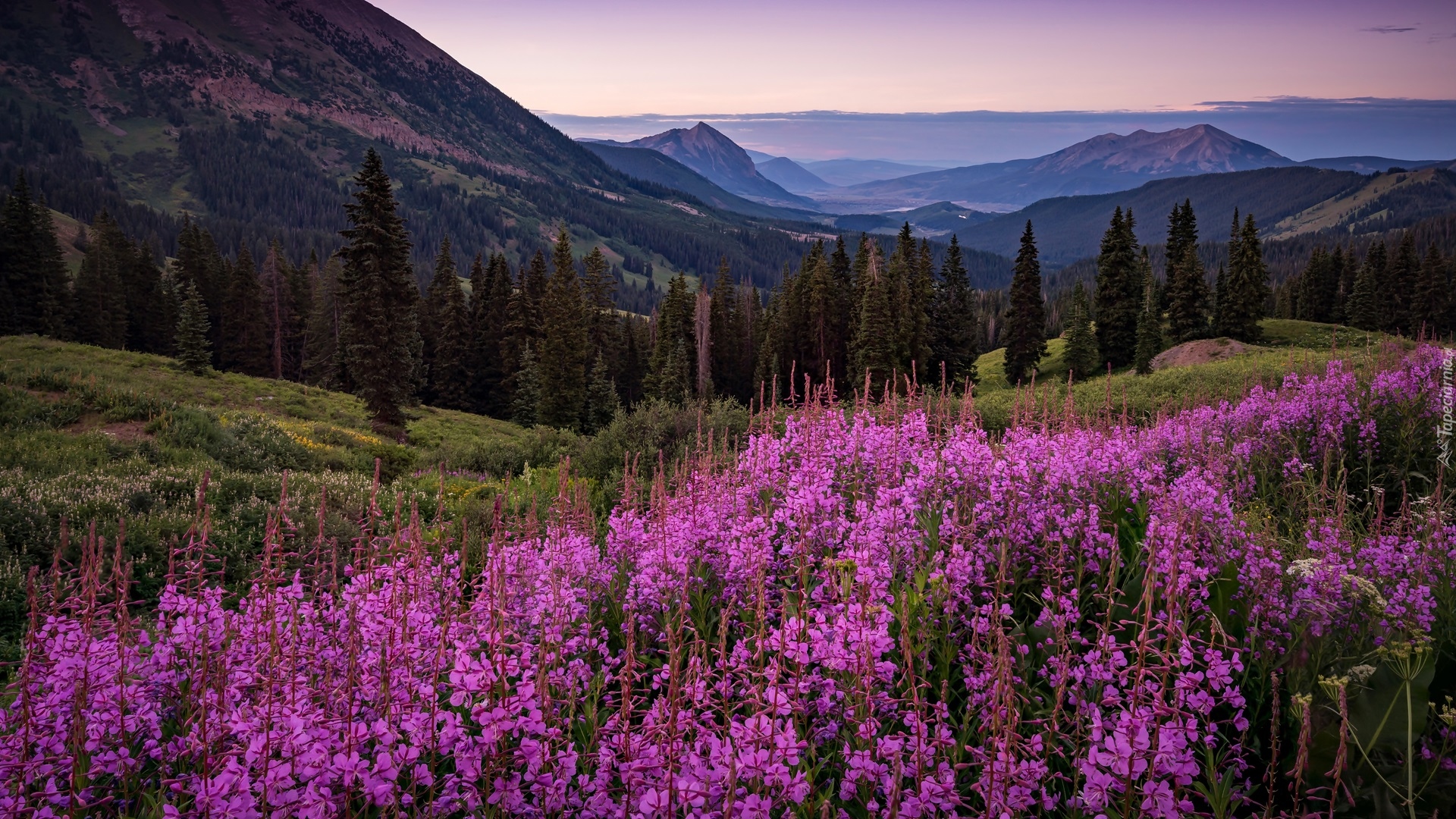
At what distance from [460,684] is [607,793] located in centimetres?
76

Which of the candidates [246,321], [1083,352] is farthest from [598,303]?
[1083,352]

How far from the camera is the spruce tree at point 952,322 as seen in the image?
200 feet

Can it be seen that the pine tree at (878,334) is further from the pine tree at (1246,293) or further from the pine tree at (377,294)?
the pine tree at (1246,293)

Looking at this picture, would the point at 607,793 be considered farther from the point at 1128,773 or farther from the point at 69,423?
the point at 69,423

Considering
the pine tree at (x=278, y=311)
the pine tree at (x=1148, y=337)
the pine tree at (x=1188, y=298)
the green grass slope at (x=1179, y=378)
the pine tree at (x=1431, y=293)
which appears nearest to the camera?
the green grass slope at (x=1179, y=378)

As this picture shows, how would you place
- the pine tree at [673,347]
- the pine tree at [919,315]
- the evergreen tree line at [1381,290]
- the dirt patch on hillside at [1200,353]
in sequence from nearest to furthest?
the dirt patch on hillside at [1200,353]
the pine tree at [919,315]
the pine tree at [673,347]
the evergreen tree line at [1381,290]

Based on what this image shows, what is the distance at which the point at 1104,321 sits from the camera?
218 ft

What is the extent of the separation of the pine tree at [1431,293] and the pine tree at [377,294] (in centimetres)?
9772

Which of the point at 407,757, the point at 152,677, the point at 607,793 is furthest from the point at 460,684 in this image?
the point at 152,677

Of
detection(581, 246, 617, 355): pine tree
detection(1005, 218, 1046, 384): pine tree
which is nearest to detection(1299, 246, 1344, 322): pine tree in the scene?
detection(1005, 218, 1046, 384): pine tree

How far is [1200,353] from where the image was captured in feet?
177

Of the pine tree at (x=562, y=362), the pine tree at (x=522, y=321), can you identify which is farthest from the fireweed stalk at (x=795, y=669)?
the pine tree at (x=522, y=321)

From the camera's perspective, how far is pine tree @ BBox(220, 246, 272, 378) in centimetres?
6488

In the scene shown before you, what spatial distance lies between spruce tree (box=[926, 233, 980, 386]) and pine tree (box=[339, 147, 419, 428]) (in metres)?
40.2
